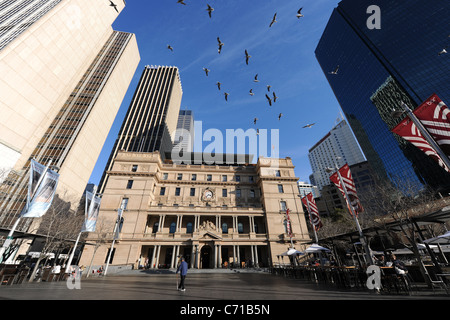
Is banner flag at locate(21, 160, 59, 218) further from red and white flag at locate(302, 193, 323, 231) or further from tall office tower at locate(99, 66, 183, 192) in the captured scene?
tall office tower at locate(99, 66, 183, 192)

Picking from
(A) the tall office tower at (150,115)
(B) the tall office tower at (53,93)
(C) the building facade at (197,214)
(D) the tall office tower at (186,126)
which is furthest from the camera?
(D) the tall office tower at (186,126)

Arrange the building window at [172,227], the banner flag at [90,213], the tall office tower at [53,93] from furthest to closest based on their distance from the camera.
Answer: the building window at [172,227] → the tall office tower at [53,93] → the banner flag at [90,213]

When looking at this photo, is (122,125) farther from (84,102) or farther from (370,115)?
(370,115)

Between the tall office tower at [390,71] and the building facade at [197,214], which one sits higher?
the tall office tower at [390,71]

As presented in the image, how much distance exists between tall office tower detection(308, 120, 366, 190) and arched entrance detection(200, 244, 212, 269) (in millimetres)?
122917

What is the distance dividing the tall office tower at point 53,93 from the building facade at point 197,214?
58.0 ft

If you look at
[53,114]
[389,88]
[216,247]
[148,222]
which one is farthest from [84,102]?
[389,88]

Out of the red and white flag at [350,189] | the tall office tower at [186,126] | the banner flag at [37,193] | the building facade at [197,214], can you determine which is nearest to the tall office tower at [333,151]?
the tall office tower at [186,126]

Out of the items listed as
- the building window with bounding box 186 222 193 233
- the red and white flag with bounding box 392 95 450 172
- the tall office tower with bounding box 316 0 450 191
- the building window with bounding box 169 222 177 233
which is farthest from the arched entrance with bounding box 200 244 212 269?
the tall office tower with bounding box 316 0 450 191

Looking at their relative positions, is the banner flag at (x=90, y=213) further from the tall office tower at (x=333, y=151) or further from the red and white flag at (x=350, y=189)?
the tall office tower at (x=333, y=151)

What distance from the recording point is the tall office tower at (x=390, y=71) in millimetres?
58375

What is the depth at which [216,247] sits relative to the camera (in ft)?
104

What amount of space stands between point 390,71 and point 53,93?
112612 mm

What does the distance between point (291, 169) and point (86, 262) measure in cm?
4289
